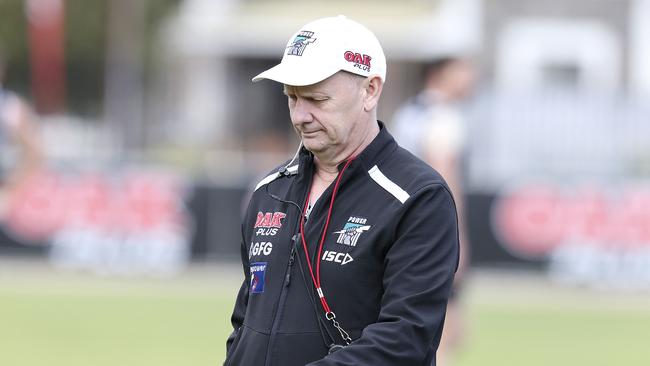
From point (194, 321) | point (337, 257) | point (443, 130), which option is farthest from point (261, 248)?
point (194, 321)

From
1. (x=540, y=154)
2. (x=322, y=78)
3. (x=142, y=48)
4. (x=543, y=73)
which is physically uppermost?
(x=142, y=48)

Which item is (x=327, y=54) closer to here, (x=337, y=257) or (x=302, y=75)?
(x=302, y=75)

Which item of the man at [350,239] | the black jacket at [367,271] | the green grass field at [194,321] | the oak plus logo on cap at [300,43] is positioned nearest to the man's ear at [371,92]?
the man at [350,239]

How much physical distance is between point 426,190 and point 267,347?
741mm

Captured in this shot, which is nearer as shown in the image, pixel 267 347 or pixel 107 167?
pixel 267 347

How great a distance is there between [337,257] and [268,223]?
42 cm

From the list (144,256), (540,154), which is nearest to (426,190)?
(144,256)

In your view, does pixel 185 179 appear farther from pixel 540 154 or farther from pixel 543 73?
pixel 543 73

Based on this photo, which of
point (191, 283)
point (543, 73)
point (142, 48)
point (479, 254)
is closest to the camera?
point (191, 283)

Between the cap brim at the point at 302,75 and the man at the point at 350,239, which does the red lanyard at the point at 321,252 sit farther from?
the cap brim at the point at 302,75

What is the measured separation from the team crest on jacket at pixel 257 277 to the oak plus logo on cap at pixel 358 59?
0.76 metres

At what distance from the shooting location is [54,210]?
63.9 feet

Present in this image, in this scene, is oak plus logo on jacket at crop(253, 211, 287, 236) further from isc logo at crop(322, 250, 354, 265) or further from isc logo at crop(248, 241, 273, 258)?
isc logo at crop(322, 250, 354, 265)

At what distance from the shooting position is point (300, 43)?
4.31 meters
